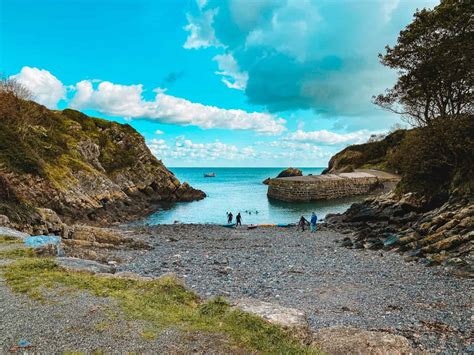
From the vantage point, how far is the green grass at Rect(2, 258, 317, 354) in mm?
8375

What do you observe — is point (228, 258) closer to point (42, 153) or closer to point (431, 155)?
point (431, 155)

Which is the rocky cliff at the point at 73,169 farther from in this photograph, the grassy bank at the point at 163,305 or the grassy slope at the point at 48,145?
the grassy bank at the point at 163,305

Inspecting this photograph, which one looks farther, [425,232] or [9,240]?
[425,232]

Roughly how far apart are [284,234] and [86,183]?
34.1 m

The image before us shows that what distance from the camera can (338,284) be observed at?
54.9 ft

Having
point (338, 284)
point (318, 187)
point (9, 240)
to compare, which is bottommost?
point (338, 284)

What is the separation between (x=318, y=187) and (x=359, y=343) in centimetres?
7651

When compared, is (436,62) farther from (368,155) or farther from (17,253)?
(368,155)

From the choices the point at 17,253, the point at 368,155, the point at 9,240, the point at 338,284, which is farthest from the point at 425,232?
the point at 368,155

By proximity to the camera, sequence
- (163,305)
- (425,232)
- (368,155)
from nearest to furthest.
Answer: (163,305)
(425,232)
(368,155)

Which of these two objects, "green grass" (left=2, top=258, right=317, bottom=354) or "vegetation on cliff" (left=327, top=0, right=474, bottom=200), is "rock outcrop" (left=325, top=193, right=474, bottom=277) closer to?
"vegetation on cliff" (left=327, top=0, right=474, bottom=200)

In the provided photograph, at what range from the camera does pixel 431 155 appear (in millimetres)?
33031

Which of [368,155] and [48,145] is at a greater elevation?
[368,155]

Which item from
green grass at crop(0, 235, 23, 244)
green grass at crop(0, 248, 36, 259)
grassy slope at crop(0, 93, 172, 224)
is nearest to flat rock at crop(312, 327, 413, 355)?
green grass at crop(0, 248, 36, 259)
